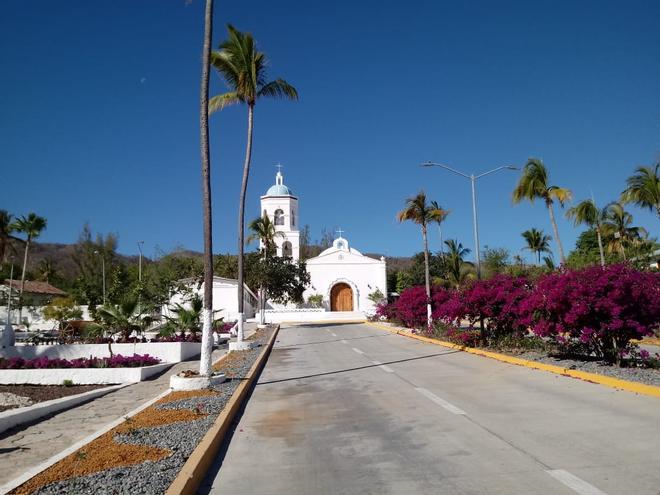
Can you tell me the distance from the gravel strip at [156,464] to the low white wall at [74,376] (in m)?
5.91

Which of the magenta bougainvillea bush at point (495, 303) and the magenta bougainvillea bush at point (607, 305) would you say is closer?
the magenta bougainvillea bush at point (607, 305)

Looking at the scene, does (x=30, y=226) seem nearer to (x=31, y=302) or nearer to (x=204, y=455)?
(x=31, y=302)

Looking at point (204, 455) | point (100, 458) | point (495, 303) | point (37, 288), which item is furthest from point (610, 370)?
point (37, 288)

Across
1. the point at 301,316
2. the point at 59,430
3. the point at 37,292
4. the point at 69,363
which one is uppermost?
the point at 37,292

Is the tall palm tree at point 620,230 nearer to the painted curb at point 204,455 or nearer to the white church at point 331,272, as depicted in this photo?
the white church at point 331,272

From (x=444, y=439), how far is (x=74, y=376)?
12.1 m

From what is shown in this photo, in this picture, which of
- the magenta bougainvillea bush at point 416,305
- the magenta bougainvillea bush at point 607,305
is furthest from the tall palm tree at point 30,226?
the magenta bougainvillea bush at point 607,305

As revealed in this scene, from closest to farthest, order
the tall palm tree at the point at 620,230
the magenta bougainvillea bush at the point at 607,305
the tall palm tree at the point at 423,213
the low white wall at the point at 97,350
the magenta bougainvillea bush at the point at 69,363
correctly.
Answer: the magenta bougainvillea bush at the point at 607,305 → the magenta bougainvillea bush at the point at 69,363 → the low white wall at the point at 97,350 → the tall palm tree at the point at 423,213 → the tall palm tree at the point at 620,230

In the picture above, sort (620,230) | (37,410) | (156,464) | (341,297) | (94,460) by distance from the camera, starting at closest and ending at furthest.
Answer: (156,464) → (94,460) → (37,410) → (620,230) → (341,297)

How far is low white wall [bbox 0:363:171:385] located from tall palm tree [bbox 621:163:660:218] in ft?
72.6

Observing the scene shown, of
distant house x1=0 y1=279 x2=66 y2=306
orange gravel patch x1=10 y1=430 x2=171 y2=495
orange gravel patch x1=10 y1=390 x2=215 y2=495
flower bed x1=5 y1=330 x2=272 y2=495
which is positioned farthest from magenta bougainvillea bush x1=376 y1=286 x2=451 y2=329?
distant house x1=0 y1=279 x2=66 y2=306

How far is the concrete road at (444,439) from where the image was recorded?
5320 millimetres

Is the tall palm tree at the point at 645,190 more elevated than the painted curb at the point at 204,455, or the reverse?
the tall palm tree at the point at 645,190

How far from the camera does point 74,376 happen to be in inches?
607
